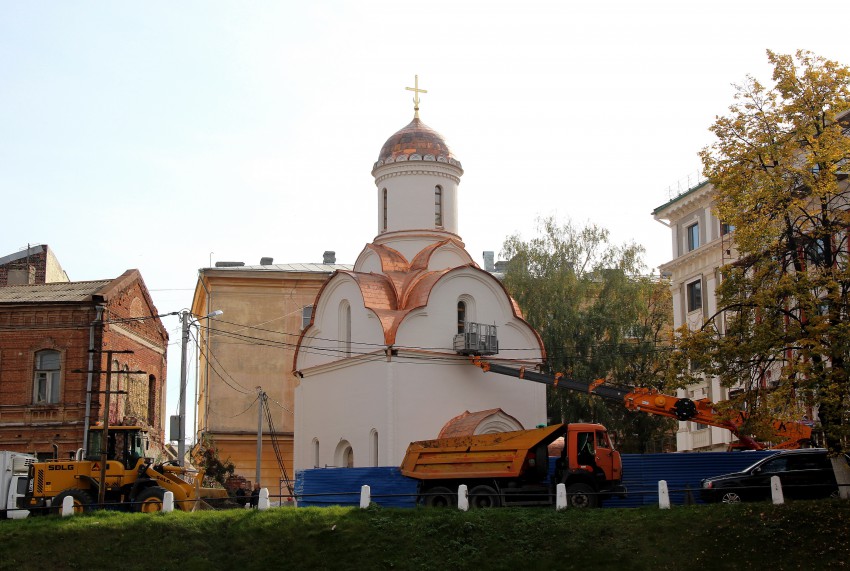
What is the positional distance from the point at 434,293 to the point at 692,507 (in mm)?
16169

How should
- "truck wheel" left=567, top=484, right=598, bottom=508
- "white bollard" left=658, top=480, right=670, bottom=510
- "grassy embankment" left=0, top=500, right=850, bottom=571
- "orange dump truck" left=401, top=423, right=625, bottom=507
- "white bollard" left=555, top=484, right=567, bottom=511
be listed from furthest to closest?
"orange dump truck" left=401, top=423, right=625, bottom=507
"truck wheel" left=567, top=484, right=598, bottom=508
"white bollard" left=555, top=484, right=567, bottom=511
"white bollard" left=658, top=480, right=670, bottom=510
"grassy embankment" left=0, top=500, right=850, bottom=571

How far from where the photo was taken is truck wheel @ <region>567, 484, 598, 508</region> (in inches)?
1086

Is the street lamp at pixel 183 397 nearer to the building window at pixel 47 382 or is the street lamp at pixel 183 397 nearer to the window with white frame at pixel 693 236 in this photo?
the building window at pixel 47 382

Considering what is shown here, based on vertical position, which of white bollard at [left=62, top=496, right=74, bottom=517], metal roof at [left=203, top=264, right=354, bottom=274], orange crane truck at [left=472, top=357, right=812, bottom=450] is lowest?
white bollard at [left=62, top=496, right=74, bottom=517]

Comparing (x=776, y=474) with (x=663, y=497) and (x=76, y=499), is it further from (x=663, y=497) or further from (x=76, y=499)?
(x=76, y=499)

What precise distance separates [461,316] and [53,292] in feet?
48.7

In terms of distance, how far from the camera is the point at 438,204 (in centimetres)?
4388

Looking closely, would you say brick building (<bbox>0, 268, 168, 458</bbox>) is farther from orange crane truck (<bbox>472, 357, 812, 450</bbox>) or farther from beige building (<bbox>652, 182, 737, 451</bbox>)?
beige building (<bbox>652, 182, 737, 451</bbox>)

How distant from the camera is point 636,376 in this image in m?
46.6

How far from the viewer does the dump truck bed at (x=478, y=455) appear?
1128 inches

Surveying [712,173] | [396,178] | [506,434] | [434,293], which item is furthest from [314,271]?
[712,173]

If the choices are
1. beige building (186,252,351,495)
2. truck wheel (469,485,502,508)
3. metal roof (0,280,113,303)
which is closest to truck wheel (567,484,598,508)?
truck wheel (469,485,502,508)

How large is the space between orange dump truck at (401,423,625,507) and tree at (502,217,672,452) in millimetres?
15640

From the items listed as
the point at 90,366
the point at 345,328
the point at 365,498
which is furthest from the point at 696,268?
the point at 90,366
